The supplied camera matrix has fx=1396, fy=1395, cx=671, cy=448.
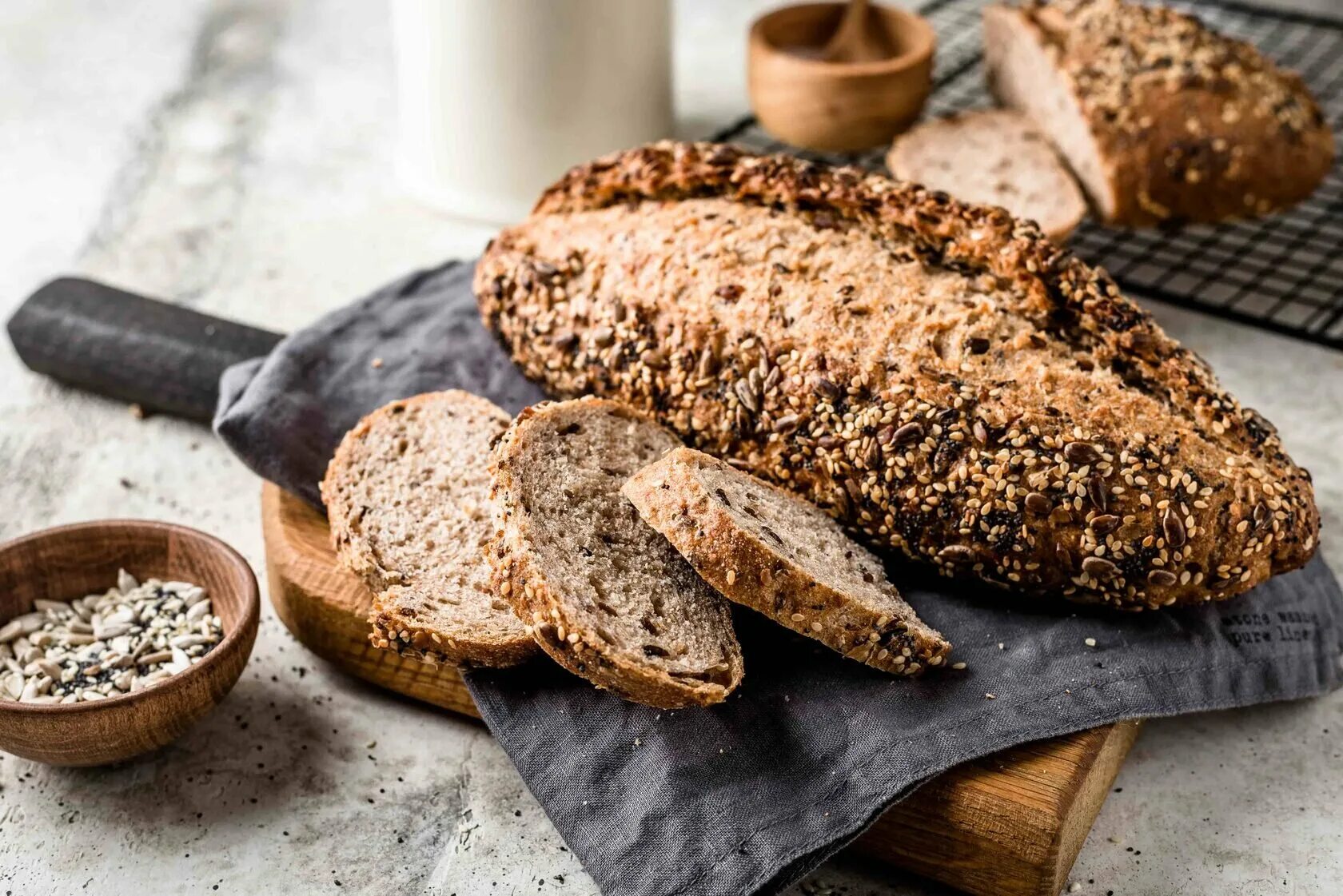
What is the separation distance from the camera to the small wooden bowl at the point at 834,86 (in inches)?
163

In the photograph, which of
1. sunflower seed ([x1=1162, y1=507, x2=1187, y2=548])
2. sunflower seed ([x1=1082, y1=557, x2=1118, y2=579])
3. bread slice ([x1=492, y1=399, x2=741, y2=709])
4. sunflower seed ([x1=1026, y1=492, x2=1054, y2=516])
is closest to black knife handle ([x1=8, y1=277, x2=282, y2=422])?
bread slice ([x1=492, y1=399, x2=741, y2=709])

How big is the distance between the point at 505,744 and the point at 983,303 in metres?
1.20

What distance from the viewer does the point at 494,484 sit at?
94.3 inches

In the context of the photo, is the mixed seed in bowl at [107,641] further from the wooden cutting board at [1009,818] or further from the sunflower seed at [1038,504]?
the sunflower seed at [1038,504]

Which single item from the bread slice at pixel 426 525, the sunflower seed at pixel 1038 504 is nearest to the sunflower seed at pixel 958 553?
the sunflower seed at pixel 1038 504

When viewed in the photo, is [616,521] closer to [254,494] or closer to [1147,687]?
[1147,687]

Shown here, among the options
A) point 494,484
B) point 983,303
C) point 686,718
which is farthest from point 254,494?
point 983,303

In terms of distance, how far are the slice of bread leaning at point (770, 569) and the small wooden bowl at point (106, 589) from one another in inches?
29.9

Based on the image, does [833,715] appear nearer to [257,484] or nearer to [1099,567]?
[1099,567]

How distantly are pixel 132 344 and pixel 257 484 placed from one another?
0.47 meters

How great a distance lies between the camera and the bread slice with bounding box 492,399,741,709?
2.22 m

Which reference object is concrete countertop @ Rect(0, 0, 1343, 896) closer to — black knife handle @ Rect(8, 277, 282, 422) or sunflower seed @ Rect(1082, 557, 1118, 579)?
black knife handle @ Rect(8, 277, 282, 422)

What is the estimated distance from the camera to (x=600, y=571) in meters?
2.36

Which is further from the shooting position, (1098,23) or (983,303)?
(1098,23)
